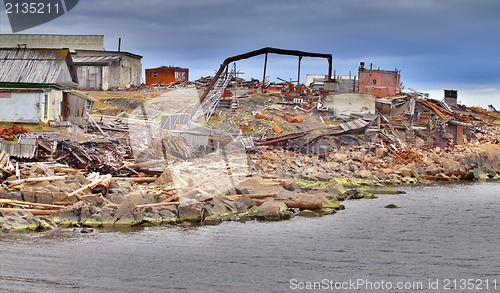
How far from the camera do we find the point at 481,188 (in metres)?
44.7

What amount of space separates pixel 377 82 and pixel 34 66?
114 ft

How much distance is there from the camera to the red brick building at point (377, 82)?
222 ft

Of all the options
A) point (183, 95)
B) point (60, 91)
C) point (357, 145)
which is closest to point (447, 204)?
point (357, 145)

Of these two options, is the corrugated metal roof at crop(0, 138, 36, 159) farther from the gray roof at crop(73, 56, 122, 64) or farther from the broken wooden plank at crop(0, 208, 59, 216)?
the gray roof at crop(73, 56, 122, 64)

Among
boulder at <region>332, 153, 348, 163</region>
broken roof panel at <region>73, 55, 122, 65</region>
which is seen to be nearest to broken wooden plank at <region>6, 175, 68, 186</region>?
boulder at <region>332, 153, 348, 163</region>

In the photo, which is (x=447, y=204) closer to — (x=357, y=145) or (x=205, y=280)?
(x=357, y=145)

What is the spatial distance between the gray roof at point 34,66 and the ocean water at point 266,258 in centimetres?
1773

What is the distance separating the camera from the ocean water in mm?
20406

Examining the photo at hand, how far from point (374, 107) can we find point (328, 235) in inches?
1257

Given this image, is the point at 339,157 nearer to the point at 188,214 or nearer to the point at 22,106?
the point at 22,106

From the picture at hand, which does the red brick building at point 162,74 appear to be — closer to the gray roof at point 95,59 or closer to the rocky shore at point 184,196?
the gray roof at point 95,59

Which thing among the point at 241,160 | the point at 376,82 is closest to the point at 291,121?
the point at 241,160

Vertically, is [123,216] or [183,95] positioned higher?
[183,95]

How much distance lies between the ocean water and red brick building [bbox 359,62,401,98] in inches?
1469
